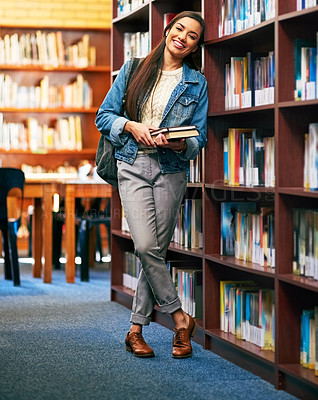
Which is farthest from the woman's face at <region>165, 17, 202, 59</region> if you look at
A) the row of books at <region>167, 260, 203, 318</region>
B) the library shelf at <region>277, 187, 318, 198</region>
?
the row of books at <region>167, 260, 203, 318</region>

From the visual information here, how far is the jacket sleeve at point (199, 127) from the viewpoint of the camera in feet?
10.9

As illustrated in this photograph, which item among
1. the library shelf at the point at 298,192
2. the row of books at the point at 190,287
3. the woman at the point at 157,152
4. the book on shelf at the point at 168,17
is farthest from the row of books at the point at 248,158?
the book on shelf at the point at 168,17

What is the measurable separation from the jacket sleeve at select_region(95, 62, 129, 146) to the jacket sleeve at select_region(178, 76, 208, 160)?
12.0 inches

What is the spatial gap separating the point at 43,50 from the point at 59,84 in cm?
45

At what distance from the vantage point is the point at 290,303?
2.89 m

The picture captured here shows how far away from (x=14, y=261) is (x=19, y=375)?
2763 millimetres

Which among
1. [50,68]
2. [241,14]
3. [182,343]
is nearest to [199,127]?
[241,14]

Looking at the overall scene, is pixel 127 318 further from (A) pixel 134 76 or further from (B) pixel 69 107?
(B) pixel 69 107

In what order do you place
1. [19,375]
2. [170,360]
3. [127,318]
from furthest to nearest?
[127,318]
[170,360]
[19,375]

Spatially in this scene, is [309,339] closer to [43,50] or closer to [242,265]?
[242,265]

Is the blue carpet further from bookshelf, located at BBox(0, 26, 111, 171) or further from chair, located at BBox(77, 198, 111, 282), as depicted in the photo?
bookshelf, located at BBox(0, 26, 111, 171)

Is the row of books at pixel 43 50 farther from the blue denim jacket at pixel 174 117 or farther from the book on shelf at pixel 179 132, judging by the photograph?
the book on shelf at pixel 179 132

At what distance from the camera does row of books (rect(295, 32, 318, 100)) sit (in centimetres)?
280

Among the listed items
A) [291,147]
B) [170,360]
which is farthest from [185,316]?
[291,147]
